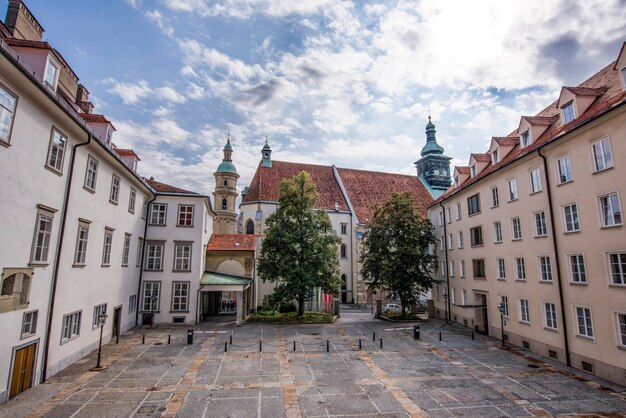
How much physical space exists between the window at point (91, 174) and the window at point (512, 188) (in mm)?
23921

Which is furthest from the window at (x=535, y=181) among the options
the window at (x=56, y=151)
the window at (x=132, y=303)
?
the window at (x=132, y=303)

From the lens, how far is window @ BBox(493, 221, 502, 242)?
74.5 ft

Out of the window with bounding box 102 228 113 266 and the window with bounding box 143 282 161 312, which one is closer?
the window with bounding box 102 228 113 266

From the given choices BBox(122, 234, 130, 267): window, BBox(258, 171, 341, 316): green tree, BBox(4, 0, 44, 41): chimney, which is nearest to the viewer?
BBox(4, 0, 44, 41): chimney

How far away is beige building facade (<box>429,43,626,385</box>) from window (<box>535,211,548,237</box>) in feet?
0.18

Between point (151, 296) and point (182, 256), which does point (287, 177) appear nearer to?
point (182, 256)

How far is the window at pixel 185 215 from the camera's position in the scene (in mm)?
27312

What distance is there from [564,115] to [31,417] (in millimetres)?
26074

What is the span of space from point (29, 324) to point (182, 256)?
47.1ft

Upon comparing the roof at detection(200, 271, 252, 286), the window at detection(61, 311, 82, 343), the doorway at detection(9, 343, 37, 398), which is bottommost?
the doorway at detection(9, 343, 37, 398)

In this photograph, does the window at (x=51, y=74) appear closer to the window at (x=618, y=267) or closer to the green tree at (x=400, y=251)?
the window at (x=618, y=267)

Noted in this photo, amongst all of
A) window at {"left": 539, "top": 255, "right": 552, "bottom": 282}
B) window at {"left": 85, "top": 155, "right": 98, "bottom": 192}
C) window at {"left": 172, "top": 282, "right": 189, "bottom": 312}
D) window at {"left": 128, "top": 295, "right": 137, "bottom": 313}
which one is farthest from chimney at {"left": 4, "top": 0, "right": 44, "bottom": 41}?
window at {"left": 539, "top": 255, "right": 552, "bottom": 282}

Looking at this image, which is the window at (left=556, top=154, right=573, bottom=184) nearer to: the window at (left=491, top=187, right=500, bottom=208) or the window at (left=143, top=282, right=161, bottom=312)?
the window at (left=491, top=187, right=500, bottom=208)

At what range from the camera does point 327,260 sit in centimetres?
2945
